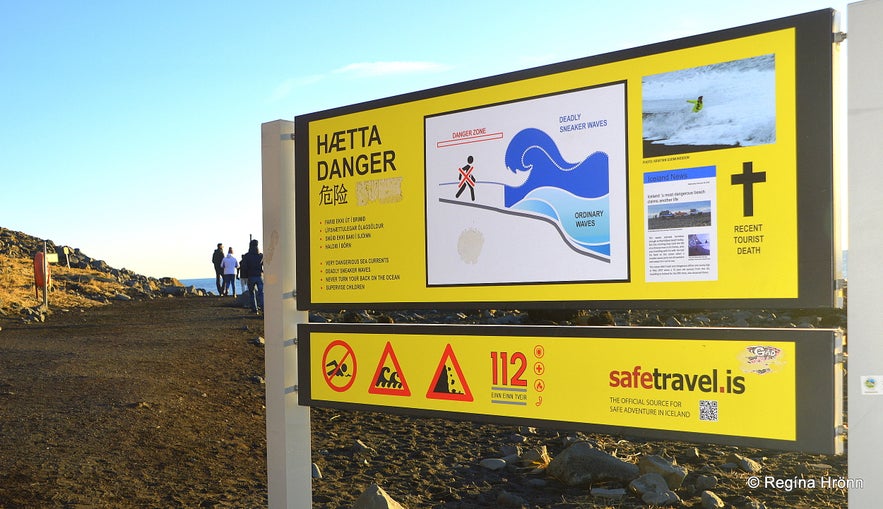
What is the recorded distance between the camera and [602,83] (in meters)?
Answer: 4.80

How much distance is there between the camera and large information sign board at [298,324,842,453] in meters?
4.22

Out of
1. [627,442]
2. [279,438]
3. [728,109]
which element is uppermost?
[728,109]

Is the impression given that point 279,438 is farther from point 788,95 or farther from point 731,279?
point 788,95

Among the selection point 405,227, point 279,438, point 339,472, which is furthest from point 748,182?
point 339,472

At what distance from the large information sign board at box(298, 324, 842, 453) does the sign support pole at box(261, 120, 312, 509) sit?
40 cm

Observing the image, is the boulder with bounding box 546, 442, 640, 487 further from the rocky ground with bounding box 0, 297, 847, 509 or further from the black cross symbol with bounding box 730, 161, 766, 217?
the black cross symbol with bounding box 730, 161, 766, 217

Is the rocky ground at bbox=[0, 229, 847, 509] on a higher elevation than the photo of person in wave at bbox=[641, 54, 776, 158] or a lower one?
lower

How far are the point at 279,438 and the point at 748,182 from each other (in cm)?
399

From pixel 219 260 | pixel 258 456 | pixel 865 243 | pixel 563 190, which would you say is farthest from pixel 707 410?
pixel 219 260

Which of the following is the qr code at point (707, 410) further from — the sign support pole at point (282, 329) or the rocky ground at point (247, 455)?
the sign support pole at point (282, 329)

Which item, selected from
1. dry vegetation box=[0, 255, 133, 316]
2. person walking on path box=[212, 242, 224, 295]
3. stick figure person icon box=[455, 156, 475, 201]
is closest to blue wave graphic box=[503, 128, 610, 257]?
stick figure person icon box=[455, 156, 475, 201]

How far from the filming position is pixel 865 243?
13.5 feet

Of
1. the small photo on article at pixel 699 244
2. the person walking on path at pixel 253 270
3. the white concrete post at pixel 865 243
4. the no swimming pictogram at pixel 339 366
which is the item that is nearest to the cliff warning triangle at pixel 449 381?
the no swimming pictogram at pixel 339 366

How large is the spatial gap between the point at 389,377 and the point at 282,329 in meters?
1.03
